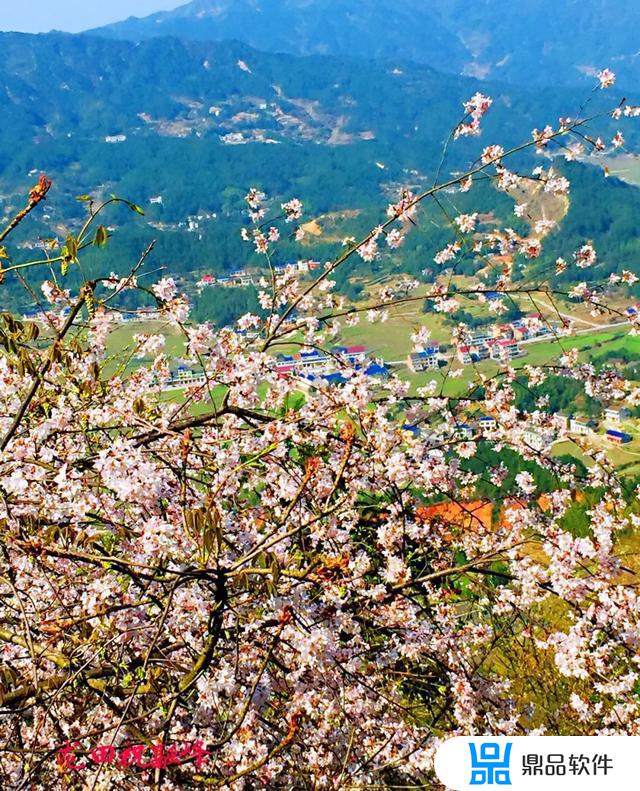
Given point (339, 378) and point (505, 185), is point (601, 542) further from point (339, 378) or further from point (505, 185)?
point (505, 185)

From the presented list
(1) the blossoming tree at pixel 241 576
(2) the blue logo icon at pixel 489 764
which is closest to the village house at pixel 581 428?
(1) the blossoming tree at pixel 241 576

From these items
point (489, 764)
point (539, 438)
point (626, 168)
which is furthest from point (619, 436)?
point (626, 168)

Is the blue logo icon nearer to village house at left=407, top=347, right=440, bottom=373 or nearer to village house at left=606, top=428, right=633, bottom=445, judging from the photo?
village house at left=407, top=347, right=440, bottom=373

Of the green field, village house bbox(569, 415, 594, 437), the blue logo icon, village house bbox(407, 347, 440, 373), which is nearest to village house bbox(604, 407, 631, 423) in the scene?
village house bbox(569, 415, 594, 437)

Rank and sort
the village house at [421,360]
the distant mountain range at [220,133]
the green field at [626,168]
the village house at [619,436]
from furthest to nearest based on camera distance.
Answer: the green field at [626,168] < the distant mountain range at [220,133] < the village house at [619,436] < the village house at [421,360]

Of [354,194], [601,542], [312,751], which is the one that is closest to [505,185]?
[601,542]

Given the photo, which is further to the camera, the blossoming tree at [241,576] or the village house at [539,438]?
the village house at [539,438]

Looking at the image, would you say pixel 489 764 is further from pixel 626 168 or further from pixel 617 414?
pixel 626 168

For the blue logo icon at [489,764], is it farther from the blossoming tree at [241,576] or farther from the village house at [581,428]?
the village house at [581,428]
